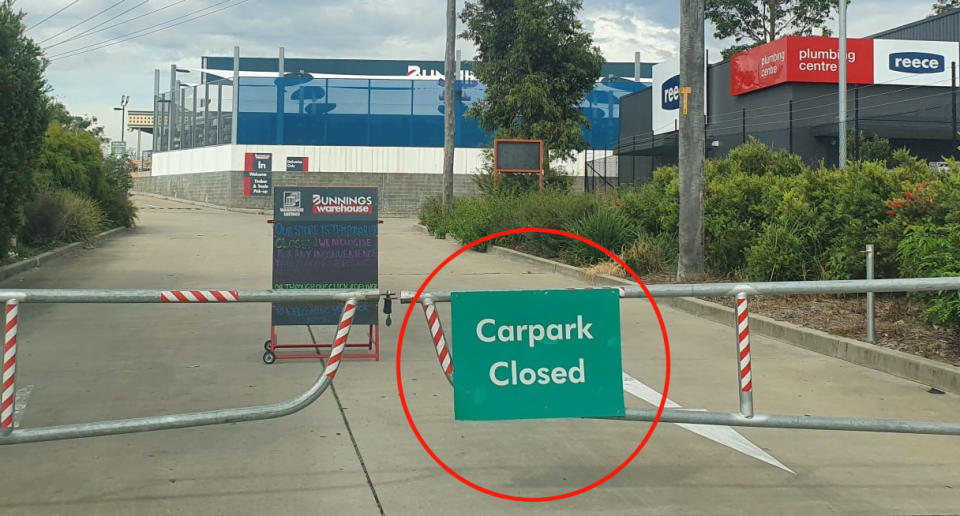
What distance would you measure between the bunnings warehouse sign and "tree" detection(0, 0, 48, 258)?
11.8 m

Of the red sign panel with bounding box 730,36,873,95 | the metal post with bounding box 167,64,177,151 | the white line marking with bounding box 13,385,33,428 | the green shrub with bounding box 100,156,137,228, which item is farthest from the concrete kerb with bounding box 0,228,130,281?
the metal post with bounding box 167,64,177,151

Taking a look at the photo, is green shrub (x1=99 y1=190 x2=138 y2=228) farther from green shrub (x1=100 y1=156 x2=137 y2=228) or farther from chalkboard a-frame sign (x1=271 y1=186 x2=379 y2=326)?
chalkboard a-frame sign (x1=271 y1=186 x2=379 y2=326)

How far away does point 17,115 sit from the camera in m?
15.3

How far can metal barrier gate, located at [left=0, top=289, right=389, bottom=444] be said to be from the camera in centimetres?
543

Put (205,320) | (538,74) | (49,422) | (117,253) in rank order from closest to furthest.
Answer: (49,422), (205,320), (117,253), (538,74)

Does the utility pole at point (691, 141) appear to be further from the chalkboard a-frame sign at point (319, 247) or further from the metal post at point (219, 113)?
the metal post at point (219, 113)

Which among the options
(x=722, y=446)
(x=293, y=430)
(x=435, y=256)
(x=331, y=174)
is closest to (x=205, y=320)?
(x=293, y=430)

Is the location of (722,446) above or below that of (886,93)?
below

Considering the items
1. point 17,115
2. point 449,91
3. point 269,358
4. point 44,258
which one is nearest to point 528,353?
point 269,358

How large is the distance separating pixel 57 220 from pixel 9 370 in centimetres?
1892

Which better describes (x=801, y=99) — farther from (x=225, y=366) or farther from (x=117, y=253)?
(x=225, y=366)

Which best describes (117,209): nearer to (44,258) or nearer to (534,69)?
(44,258)

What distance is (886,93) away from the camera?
120ft

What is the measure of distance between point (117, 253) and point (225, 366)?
1510 centimetres
